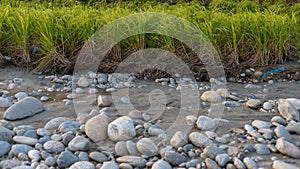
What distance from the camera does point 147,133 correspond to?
2488mm

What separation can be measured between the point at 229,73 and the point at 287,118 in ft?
3.67

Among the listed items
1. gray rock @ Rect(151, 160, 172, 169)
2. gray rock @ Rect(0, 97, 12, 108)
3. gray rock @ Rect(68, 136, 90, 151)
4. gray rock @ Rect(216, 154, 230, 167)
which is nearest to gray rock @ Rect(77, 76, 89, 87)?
gray rock @ Rect(0, 97, 12, 108)

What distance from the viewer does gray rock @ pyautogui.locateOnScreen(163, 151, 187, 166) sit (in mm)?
2178

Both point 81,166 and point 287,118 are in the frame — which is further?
point 287,118

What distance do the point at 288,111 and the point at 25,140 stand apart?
163 cm

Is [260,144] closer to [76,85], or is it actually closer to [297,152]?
[297,152]

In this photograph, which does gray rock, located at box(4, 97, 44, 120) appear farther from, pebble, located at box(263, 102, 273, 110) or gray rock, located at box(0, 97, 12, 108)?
pebble, located at box(263, 102, 273, 110)

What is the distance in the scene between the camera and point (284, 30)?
12.6 ft

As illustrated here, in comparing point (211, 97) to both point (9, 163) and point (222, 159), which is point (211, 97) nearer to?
point (222, 159)

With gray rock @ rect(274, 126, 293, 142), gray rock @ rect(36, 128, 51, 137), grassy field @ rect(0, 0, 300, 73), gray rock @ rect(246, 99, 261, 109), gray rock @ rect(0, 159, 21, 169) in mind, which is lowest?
gray rock @ rect(0, 159, 21, 169)

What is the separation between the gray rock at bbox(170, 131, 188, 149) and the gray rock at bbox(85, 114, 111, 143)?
1.27ft

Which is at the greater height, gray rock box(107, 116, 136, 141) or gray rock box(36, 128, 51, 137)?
gray rock box(107, 116, 136, 141)

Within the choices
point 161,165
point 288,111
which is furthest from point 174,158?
point 288,111

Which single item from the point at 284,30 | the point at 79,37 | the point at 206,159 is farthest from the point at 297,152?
the point at 79,37
